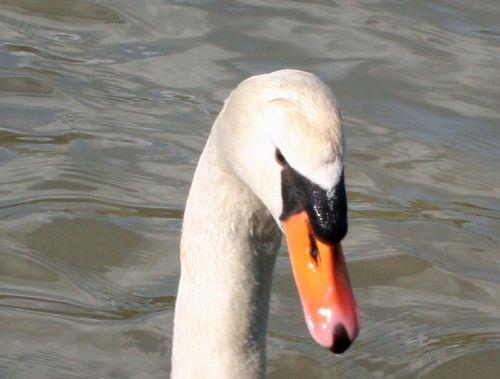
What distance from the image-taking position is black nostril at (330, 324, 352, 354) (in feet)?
11.9

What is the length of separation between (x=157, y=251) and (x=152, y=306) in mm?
443

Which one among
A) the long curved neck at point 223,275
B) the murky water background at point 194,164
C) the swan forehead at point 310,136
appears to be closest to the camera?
the swan forehead at point 310,136

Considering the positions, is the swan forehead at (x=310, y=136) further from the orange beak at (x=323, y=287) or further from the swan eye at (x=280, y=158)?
the orange beak at (x=323, y=287)

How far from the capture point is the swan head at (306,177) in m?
3.54

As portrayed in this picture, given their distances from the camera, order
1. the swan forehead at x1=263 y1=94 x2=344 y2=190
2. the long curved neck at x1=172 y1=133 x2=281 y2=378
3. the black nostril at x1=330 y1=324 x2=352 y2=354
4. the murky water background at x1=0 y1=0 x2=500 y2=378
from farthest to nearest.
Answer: the murky water background at x1=0 y1=0 x2=500 y2=378
the long curved neck at x1=172 y1=133 x2=281 y2=378
the black nostril at x1=330 y1=324 x2=352 y2=354
the swan forehead at x1=263 y1=94 x2=344 y2=190

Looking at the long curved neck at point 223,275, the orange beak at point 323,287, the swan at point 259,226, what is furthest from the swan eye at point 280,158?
the long curved neck at point 223,275

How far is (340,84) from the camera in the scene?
816 centimetres

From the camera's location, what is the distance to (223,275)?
4.20 m

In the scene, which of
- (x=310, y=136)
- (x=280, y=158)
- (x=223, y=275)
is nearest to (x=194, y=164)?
(x=223, y=275)

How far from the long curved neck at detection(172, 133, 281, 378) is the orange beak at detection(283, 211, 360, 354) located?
0.38 metres

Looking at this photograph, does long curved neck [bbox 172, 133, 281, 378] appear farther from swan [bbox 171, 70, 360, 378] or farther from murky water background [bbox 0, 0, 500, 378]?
murky water background [bbox 0, 0, 500, 378]

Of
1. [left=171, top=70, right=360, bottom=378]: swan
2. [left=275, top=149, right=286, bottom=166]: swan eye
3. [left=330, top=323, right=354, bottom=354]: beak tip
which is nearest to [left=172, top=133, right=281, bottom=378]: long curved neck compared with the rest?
[left=171, top=70, right=360, bottom=378]: swan

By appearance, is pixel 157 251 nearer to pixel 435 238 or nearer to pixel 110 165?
pixel 110 165

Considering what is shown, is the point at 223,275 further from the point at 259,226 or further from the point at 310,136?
the point at 310,136
